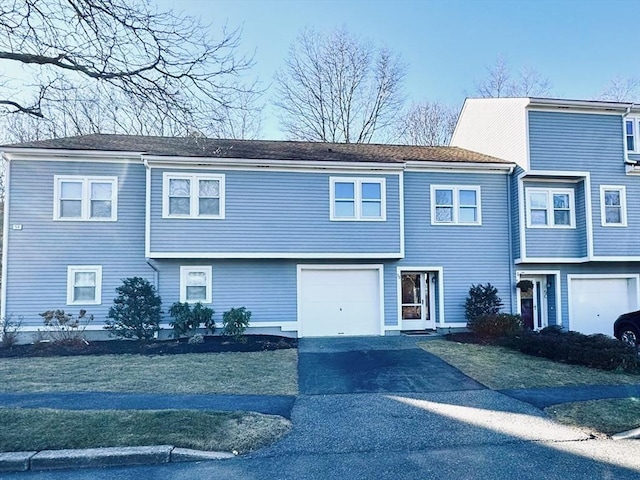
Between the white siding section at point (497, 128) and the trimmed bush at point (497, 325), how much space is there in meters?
5.01

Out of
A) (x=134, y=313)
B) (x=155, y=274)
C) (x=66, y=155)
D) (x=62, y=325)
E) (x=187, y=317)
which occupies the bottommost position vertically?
(x=62, y=325)

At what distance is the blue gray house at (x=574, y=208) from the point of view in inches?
579

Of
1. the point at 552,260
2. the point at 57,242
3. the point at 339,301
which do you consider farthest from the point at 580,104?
the point at 57,242

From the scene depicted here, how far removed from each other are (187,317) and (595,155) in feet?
46.9

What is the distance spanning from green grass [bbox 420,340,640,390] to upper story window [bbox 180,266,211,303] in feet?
22.9

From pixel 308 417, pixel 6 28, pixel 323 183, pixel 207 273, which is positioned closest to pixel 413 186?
pixel 323 183

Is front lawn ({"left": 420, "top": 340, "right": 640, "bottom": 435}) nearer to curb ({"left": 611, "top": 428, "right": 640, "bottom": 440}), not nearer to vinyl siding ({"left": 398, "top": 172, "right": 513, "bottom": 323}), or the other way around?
curb ({"left": 611, "top": 428, "right": 640, "bottom": 440})

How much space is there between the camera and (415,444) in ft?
17.6

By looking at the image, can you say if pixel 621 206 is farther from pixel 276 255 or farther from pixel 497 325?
pixel 276 255

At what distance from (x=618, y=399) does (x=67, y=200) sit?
1477cm

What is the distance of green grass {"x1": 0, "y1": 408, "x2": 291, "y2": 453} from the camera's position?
5117 millimetres

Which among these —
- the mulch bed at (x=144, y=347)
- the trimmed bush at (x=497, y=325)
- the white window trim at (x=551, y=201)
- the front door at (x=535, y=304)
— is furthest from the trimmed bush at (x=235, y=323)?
→ the white window trim at (x=551, y=201)

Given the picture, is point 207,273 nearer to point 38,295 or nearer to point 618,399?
point 38,295

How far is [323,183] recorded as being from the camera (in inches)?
570
